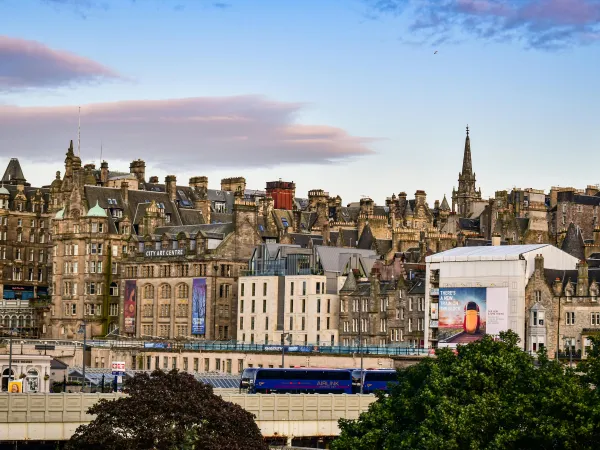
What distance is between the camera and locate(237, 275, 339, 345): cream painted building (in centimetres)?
16888

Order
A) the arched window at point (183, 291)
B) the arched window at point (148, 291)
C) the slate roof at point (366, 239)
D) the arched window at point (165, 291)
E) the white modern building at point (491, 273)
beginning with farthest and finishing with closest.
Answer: the arched window at point (148, 291) → the slate roof at point (366, 239) → the arched window at point (165, 291) → the arched window at point (183, 291) → the white modern building at point (491, 273)

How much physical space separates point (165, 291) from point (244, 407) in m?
95.3

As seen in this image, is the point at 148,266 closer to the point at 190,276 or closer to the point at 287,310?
the point at 190,276

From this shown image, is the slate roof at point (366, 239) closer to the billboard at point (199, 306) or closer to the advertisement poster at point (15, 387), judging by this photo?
the billboard at point (199, 306)

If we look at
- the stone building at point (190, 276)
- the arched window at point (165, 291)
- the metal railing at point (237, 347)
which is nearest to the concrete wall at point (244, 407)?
the metal railing at point (237, 347)

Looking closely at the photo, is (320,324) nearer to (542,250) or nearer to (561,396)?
(542,250)

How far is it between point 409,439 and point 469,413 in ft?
11.1

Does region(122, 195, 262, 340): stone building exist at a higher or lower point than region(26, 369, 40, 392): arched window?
higher

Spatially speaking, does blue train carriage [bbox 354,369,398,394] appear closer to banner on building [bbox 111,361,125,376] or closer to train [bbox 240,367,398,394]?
train [bbox 240,367,398,394]

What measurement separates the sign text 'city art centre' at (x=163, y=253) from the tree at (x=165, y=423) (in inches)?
4070

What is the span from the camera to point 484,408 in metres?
75.2

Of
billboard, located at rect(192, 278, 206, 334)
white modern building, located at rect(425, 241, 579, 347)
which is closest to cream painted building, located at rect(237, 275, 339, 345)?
billboard, located at rect(192, 278, 206, 334)

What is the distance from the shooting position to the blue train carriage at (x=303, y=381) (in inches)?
4973

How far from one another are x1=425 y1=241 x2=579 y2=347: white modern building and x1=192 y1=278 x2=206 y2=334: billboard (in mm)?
36922
